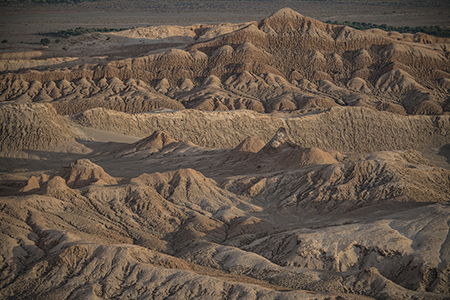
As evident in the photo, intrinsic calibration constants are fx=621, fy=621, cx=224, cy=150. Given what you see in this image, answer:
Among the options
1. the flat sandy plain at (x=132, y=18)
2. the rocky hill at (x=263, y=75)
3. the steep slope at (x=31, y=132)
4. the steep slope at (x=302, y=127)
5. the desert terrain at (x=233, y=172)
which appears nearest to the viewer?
the desert terrain at (x=233, y=172)

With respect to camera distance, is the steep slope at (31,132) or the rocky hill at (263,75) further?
the rocky hill at (263,75)

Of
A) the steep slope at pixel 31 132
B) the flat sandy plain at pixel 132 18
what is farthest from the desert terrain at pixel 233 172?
the flat sandy plain at pixel 132 18

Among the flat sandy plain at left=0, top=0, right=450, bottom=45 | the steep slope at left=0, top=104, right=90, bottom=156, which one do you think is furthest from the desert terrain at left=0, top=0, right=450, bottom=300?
the flat sandy plain at left=0, top=0, right=450, bottom=45

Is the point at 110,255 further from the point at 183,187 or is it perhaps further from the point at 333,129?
the point at 333,129

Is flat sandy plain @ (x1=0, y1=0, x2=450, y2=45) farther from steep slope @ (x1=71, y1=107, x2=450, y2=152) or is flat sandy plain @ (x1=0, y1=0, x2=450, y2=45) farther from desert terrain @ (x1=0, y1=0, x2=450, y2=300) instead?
steep slope @ (x1=71, y1=107, x2=450, y2=152)

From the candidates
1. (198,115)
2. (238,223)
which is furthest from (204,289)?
(198,115)

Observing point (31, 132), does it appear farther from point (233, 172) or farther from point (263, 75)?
point (263, 75)

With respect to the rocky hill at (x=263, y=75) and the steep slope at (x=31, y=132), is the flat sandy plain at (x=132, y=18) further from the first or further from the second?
the steep slope at (x=31, y=132)

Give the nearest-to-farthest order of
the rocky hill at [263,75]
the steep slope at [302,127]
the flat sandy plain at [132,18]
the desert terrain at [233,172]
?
the desert terrain at [233,172], the steep slope at [302,127], the rocky hill at [263,75], the flat sandy plain at [132,18]
